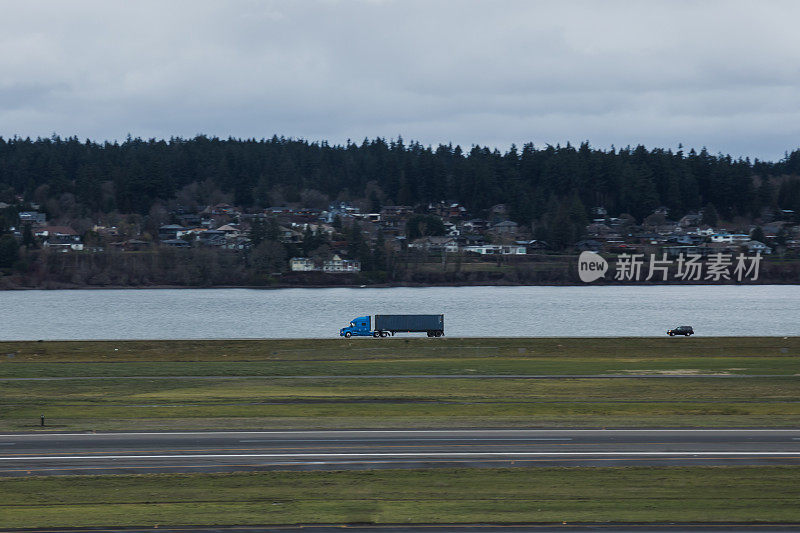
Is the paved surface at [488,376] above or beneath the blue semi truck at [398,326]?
above

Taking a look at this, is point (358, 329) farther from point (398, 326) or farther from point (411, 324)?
point (411, 324)

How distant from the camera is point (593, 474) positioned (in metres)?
27.7

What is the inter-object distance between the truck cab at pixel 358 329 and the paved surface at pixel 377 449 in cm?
4599

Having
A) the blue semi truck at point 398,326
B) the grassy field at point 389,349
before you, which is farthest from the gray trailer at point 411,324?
the grassy field at point 389,349

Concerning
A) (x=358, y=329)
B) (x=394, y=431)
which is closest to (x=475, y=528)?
(x=394, y=431)

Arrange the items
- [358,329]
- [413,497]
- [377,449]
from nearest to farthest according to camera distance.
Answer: [413,497]
[377,449]
[358,329]

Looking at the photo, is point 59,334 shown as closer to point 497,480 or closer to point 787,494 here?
point 497,480

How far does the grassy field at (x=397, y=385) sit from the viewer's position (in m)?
38.5

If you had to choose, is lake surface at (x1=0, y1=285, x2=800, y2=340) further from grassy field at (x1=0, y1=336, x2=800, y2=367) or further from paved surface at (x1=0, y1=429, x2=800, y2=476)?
paved surface at (x1=0, y1=429, x2=800, y2=476)

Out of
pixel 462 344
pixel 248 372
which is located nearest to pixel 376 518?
pixel 248 372

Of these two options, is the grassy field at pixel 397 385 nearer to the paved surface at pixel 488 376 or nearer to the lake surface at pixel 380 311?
the paved surface at pixel 488 376

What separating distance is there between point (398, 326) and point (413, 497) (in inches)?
2213

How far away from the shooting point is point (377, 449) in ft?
105

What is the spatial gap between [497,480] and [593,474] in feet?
10.6
